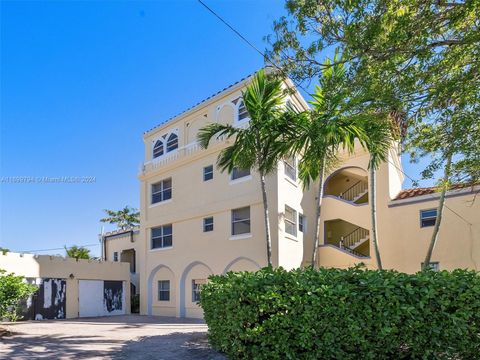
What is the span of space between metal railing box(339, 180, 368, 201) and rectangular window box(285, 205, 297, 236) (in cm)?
438

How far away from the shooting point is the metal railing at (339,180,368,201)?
22.1m

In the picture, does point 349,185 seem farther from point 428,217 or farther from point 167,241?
point 167,241

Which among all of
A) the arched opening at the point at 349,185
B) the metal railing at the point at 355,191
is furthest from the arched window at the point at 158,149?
the metal railing at the point at 355,191

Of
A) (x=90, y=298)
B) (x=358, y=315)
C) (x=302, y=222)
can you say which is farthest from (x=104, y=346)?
(x=90, y=298)

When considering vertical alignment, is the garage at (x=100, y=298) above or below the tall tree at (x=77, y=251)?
below

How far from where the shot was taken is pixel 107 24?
11.9 metres

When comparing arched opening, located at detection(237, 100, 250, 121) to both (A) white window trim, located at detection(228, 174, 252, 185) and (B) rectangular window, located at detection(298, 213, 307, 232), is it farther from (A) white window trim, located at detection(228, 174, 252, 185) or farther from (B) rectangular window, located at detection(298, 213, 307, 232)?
(B) rectangular window, located at detection(298, 213, 307, 232)

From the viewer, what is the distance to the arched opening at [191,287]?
2072 centimetres

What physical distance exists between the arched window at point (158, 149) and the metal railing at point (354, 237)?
11178mm

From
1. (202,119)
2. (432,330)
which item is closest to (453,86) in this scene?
(432,330)

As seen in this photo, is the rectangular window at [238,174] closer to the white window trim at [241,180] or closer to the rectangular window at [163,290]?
the white window trim at [241,180]

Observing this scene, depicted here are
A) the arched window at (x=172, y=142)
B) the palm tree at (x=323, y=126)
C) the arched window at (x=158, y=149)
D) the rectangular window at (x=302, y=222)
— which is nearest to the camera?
the palm tree at (x=323, y=126)

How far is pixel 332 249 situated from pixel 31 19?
602 inches

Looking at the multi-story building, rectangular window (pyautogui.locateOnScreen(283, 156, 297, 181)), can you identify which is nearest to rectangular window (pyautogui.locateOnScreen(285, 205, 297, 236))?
the multi-story building
